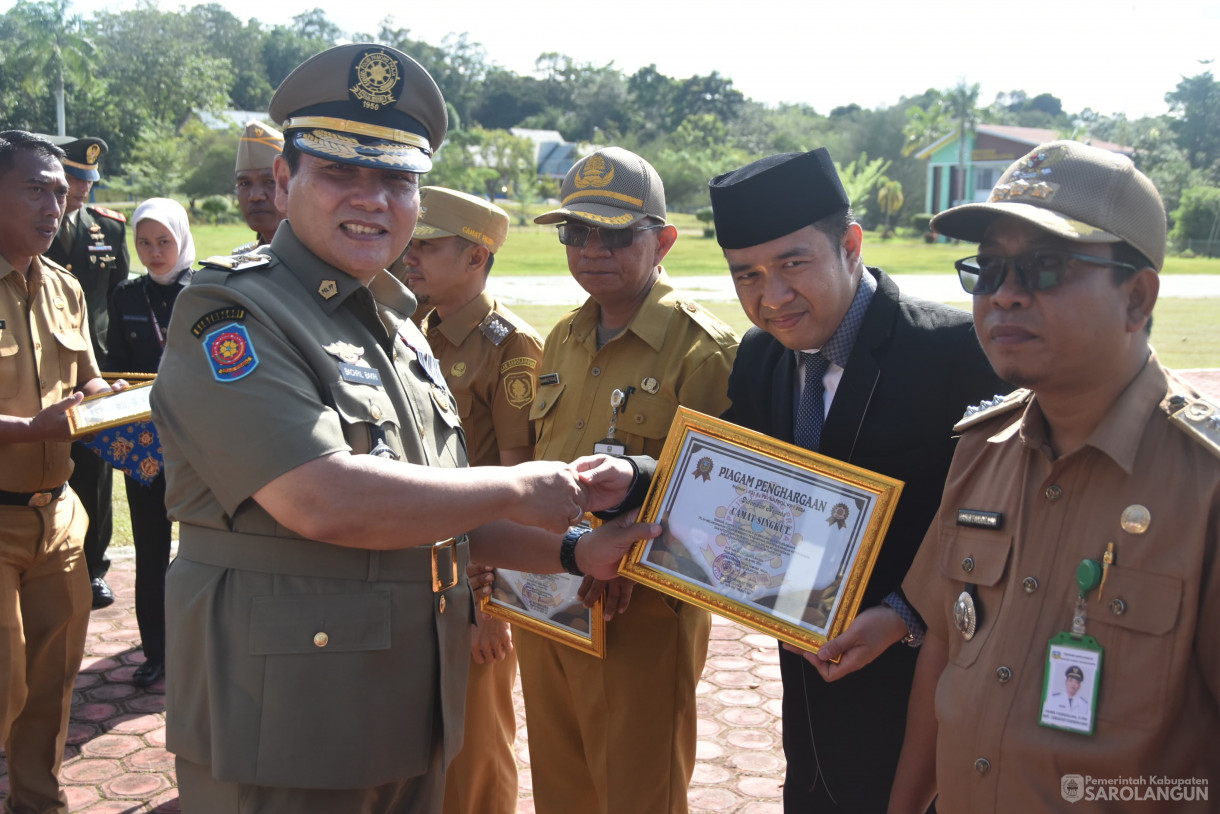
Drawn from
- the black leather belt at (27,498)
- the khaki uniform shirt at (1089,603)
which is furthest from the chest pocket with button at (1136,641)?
the black leather belt at (27,498)

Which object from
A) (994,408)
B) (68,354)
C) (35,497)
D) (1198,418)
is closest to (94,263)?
(68,354)

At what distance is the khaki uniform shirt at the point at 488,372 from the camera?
429 centimetres

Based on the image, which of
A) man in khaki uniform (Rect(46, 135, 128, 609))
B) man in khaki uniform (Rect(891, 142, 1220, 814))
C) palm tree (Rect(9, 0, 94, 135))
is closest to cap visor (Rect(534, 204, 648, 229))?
Result: man in khaki uniform (Rect(891, 142, 1220, 814))

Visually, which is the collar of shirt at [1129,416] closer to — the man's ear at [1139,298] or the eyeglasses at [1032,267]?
the man's ear at [1139,298]

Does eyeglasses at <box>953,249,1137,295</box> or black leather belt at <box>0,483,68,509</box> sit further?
black leather belt at <box>0,483,68,509</box>

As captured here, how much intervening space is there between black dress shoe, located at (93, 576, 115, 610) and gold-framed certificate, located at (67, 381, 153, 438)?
3119 mm

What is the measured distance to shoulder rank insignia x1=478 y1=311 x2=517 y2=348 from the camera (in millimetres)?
4355

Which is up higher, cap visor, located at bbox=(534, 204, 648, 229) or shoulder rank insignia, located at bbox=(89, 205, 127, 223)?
cap visor, located at bbox=(534, 204, 648, 229)

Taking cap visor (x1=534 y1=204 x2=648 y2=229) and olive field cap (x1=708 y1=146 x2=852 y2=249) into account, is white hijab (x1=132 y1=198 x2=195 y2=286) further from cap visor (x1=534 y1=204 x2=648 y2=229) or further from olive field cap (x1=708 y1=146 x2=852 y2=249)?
olive field cap (x1=708 y1=146 x2=852 y2=249)

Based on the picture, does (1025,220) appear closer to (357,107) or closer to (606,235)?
(357,107)

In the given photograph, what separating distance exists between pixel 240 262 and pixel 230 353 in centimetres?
34

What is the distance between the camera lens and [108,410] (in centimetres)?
406

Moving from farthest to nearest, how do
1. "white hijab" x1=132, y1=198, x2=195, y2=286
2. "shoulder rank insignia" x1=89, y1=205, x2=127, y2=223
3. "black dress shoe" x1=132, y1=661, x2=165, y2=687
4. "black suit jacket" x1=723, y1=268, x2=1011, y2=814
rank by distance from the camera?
1. "shoulder rank insignia" x1=89, y1=205, x2=127, y2=223
2. "white hijab" x1=132, y1=198, x2=195, y2=286
3. "black dress shoe" x1=132, y1=661, x2=165, y2=687
4. "black suit jacket" x1=723, y1=268, x2=1011, y2=814

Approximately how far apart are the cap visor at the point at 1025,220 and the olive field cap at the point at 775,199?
688 millimetres
